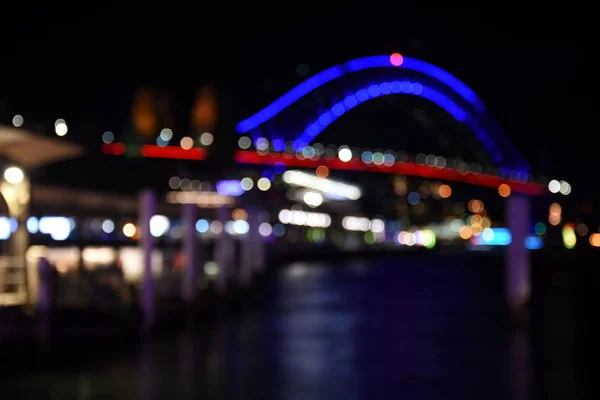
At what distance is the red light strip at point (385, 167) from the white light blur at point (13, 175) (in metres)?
23.0

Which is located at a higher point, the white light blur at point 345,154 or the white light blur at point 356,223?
the white light blur at point 345,154

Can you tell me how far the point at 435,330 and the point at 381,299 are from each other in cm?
941

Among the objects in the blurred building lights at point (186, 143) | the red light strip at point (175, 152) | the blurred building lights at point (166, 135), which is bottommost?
the red light strip at point (175, 152)

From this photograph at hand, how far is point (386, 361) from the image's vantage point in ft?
46.0

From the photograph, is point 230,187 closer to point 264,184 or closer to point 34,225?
point 264,184

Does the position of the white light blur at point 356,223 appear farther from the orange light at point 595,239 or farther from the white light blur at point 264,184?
the orange light at point 595,239

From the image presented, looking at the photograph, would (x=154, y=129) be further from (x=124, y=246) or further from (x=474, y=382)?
(x=474, y=382)

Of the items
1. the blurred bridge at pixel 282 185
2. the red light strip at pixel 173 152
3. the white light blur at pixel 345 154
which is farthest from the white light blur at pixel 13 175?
the white light blur at pixel 345 154

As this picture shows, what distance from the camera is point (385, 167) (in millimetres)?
44812

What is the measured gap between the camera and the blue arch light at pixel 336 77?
55.5 m

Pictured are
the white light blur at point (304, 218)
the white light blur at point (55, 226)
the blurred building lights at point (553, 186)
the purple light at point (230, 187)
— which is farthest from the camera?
the white light blur at point (304, 218)

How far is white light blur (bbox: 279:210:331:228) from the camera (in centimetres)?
7719

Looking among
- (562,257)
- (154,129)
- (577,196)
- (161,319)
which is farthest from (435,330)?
(562,257)

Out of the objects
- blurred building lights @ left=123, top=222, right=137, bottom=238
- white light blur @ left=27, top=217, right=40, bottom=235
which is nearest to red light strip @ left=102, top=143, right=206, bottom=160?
white light blur @ left=27, top=217, right=40, bottom=235
